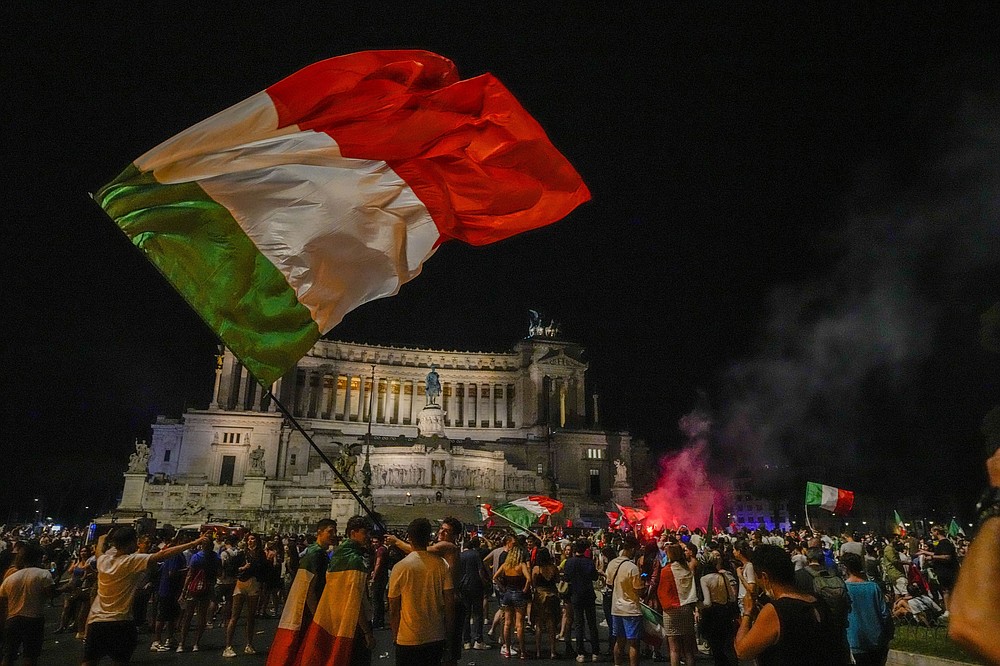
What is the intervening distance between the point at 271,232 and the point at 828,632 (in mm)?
6106

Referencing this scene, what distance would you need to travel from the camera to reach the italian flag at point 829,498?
72.0ft

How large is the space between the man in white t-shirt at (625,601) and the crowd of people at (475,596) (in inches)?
0.9

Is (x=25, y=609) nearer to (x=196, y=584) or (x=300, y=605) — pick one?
(x=300, y=605)

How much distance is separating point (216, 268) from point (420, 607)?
13.4ft

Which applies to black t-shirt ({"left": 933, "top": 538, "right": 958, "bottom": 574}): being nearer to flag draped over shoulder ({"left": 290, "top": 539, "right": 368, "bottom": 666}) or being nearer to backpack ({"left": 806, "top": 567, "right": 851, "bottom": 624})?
backpack ({"left": 806, "top": 567, "right": 851, "bottom": 624})

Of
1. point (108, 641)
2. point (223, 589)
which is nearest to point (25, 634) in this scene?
point (108, 641)

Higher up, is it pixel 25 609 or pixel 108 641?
pixel 25 609

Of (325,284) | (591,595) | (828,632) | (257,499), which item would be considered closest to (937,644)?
(591,595)

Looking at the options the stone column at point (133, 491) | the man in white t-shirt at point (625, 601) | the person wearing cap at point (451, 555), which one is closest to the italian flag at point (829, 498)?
the man in white t-shirt at point (625, 601)

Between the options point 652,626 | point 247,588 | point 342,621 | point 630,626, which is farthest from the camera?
point 247,588

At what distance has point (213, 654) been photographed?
11398mm

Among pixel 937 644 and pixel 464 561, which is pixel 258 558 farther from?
pixel 937 644

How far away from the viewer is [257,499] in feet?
151

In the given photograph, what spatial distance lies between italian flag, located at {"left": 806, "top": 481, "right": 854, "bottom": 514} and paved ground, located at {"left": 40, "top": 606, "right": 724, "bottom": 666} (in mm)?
12202
